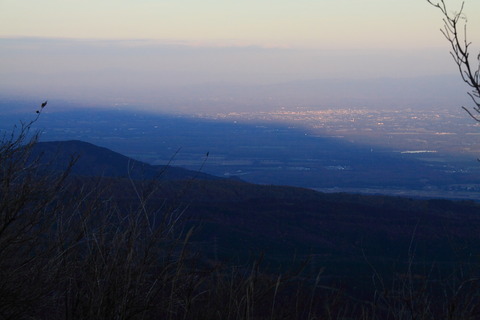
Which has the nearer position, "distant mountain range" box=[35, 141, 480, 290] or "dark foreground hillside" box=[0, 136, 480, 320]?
"dark foreground hillside" box=[0, 136, 480, 320]

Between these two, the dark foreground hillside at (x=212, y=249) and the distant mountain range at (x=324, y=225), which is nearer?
the dark foreground hillside at (x=212, y=249)

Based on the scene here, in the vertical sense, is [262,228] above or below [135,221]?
below

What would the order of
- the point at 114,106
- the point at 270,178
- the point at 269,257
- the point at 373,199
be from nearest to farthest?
1. the point at 269,257
2. the point at 373,199
3. the point at 270,178
4. the point at 114,106

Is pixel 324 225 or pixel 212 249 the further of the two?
pixel 324 225

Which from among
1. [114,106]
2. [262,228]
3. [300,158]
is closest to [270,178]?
[300,158]

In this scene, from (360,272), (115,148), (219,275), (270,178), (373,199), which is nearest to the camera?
(219,275)

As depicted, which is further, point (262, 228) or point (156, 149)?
point (156, 149)

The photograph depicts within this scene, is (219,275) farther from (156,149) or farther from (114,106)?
(114,106)
